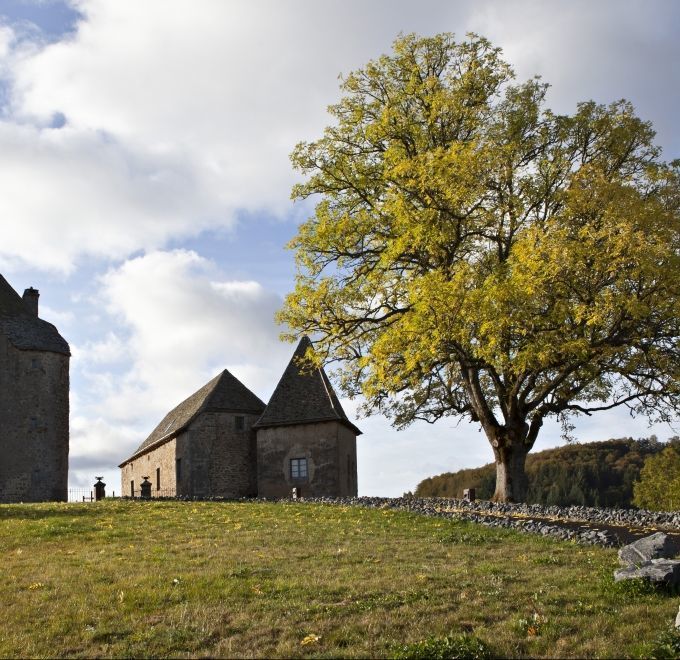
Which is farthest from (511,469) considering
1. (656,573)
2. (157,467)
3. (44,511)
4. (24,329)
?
(24,329)

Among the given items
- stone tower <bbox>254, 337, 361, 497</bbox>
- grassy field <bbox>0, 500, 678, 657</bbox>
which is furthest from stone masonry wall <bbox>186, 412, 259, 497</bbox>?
grassy field <bbox>0, 500, 678, 657</bbox>

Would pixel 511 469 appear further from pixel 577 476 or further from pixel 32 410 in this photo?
pixel 577 476

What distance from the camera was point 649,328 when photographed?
25.9 m

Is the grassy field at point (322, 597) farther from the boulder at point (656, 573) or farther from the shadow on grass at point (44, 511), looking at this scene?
the shadow on grass at point (44, 511)

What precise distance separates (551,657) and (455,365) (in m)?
20.5

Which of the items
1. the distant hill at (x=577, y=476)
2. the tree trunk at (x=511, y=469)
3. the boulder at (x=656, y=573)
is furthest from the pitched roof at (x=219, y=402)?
the distant hill at (x=577, y=476)

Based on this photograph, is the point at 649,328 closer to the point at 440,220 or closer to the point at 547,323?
the point at 547,323

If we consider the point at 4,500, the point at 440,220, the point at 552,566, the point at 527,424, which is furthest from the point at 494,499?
the point at 4,500

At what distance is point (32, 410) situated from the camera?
41.5 metres

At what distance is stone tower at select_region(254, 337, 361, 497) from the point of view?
3778 centimetres

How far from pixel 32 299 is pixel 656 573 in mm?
40650

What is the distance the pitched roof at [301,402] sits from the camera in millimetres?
38316

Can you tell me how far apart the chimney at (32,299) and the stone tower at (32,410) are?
2209 millimetres

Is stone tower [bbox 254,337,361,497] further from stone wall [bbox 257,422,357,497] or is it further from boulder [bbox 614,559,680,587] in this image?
boulder [bbox 614,559,680,587]
